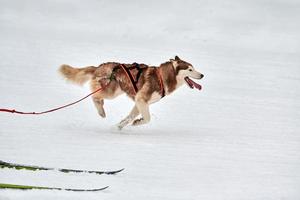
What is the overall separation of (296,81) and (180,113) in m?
0.98

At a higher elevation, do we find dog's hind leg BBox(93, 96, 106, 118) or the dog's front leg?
dog's hind leg BBox(93, 96, 106, 118)

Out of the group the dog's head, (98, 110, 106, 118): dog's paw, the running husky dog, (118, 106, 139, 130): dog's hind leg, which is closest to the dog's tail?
the running husky dog

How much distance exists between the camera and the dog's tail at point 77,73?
4438mm

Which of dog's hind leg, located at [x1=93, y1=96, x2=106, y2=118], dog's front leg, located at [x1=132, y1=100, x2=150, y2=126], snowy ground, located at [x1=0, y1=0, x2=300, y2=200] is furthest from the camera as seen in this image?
dog's hind leg, located at [x1=93, y1=96, x2=106, y2=118]

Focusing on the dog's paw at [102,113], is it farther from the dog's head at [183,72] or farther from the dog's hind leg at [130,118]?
the dog's head at [183,72]

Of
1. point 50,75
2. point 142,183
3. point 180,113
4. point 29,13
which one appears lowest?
point 142,183

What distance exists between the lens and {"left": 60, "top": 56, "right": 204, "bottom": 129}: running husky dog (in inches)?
169

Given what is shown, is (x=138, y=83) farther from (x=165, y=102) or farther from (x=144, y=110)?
(x=165, y=102)

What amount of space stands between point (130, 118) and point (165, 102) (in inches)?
14.1

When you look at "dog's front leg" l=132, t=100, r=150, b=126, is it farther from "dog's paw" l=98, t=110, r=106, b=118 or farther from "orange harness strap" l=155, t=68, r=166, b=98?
"dog's paw" l=98, t=110, r=106, b=118

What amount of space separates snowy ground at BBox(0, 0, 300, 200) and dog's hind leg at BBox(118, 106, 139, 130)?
0.04 meters

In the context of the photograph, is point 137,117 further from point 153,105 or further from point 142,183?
point 142,183

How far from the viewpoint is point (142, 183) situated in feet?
12.1

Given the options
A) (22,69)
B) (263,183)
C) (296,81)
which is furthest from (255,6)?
(263,183)
